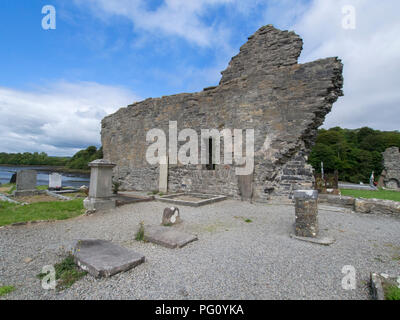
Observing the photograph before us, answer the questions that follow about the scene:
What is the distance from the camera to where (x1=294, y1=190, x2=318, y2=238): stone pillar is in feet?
13.7

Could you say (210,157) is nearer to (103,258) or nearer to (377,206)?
(377,206)

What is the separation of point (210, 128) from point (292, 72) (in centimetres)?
413

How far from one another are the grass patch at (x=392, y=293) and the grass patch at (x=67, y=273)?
3.46 metres

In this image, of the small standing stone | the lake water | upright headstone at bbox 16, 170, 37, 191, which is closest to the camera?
the small standing stone

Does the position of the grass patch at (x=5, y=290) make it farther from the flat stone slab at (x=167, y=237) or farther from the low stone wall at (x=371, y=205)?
the low stone wall at (x=371, y=205)

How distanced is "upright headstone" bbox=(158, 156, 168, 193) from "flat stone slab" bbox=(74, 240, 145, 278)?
7885 mm

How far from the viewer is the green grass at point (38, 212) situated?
556 centimetres

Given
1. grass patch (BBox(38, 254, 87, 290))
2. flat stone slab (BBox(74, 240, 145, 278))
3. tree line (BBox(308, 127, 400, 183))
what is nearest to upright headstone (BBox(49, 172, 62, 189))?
flat stone slab (BBox(74, 240, 145, 278))

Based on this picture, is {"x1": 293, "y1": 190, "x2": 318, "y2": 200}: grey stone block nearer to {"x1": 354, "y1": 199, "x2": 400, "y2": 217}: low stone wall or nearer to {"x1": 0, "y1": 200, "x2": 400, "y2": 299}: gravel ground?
{"x1": 0, "y1": 200, "x2": 400, "y2": 299}: gravel ground

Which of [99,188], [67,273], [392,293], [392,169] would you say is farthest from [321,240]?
[392,169]

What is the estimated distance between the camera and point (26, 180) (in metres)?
10.4
